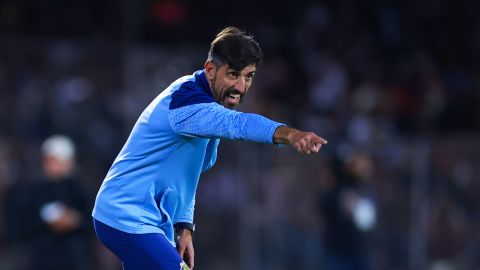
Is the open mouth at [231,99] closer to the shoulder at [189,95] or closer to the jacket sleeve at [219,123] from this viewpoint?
the shoulder at [189,95]

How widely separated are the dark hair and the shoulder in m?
0.17

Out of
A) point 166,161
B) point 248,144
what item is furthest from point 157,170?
point 248,144

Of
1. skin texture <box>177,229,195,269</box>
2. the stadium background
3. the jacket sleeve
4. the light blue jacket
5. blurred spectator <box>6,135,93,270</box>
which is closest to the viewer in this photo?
the jacket sleeve

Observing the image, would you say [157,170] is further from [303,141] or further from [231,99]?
[303,141]

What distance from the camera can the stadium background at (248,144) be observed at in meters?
12.3

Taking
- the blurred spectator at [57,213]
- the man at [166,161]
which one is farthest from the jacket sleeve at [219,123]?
the blurred spectator at [57,213]

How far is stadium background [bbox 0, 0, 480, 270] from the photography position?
40.3 ft

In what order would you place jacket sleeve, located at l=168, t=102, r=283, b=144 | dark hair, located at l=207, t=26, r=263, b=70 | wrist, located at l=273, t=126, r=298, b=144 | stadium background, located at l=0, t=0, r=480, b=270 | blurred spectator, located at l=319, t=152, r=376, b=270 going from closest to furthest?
wrist, located at l=273, t=126, r=298, b=144 < jacket sleeve, located at l=168, t=102, r=283, b=144 < dark hair, located at l=207, t=26, r=263, b=70 < blurred spectator, located at l=319, t=152, r=376, b=270 < stadium background, located at l=0, t=0, r=480, b=270

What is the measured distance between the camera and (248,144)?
42.5 feet

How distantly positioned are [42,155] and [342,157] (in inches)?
134

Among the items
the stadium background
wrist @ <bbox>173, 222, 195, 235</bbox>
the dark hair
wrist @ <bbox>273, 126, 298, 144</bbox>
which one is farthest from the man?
the stadium background

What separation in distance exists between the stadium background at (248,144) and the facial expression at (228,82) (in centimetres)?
606

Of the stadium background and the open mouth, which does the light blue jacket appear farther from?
the stadium background

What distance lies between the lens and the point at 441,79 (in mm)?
16531
